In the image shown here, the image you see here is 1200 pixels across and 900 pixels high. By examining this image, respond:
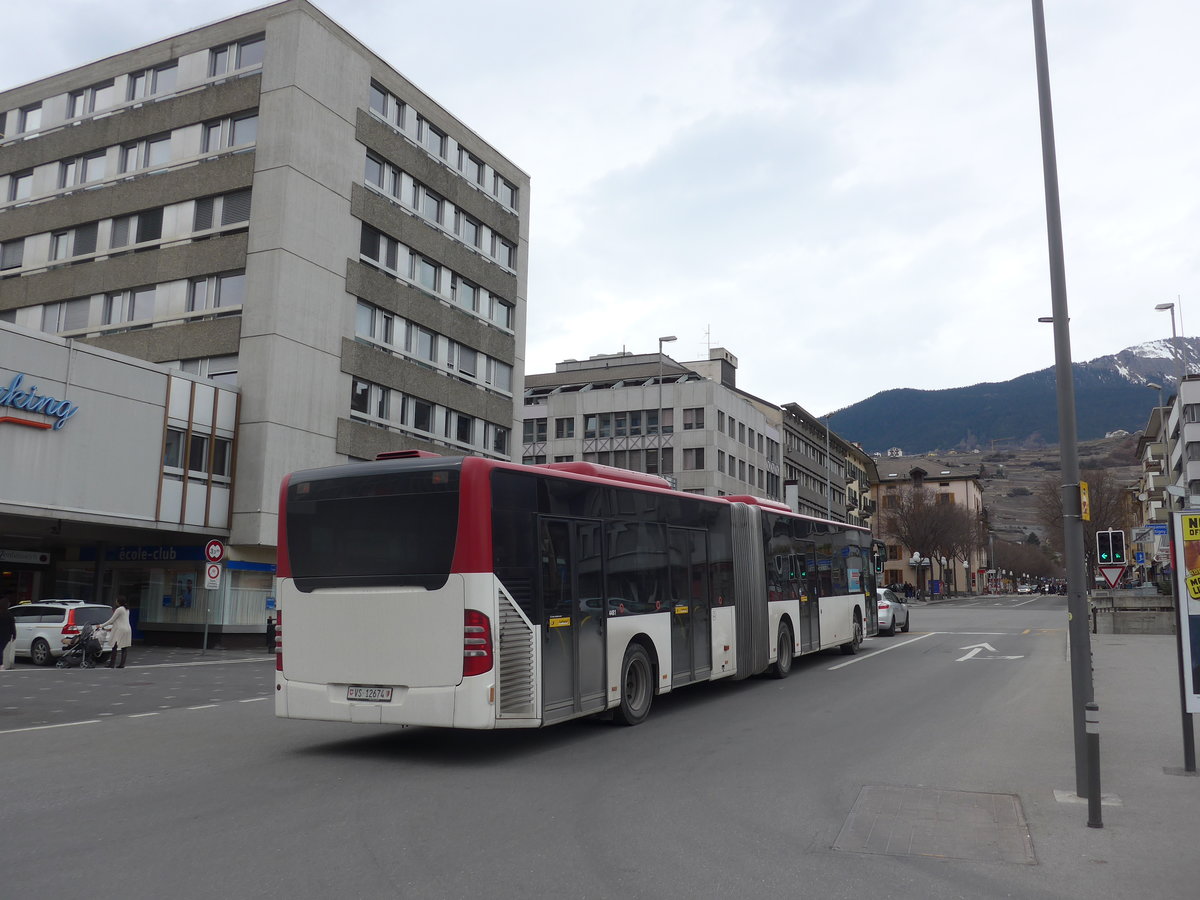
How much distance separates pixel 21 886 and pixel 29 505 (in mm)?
23144

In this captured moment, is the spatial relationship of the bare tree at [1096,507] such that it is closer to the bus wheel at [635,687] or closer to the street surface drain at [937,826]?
the bus wheel at [635,687]

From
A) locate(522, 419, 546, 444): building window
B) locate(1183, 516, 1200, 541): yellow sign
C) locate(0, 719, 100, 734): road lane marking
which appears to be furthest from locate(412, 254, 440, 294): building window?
locate(522, 419, 546, 444): building window

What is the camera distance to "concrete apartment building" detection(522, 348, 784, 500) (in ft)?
242

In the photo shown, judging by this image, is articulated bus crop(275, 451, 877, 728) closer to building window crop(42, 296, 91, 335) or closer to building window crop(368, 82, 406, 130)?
building window crop(368, 82, 406, 130)

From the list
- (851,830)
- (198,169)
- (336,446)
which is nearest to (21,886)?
(851,830)

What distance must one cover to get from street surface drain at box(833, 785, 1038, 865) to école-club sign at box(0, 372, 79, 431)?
24074 mm

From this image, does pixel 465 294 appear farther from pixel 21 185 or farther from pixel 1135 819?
pixel 1135 819

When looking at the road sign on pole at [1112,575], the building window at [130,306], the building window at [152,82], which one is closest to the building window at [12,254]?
the building window at [130,306]

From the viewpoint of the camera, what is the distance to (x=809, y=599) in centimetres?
2033

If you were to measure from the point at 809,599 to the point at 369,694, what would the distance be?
39.9 ft

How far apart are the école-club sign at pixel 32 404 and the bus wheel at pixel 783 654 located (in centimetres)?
1954

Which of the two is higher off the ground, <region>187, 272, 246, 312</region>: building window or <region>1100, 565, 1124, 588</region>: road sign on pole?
<region>187, 272, 246, 312</region>: building window

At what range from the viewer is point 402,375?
3784 cm

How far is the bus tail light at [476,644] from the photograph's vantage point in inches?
379
